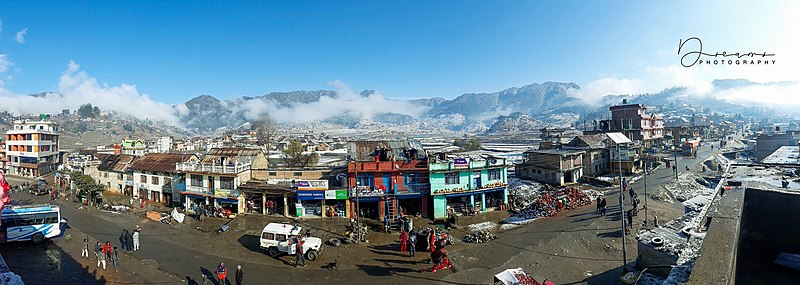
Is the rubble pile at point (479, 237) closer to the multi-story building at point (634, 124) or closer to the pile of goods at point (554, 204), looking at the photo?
the pile of goods at point (554, 204)

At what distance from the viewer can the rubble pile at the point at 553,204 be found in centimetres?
3139

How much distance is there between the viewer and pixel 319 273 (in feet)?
65.6

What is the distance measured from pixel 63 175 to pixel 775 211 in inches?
3041

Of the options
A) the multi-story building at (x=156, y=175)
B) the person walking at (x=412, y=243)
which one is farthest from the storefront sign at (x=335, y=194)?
the multi-story building at (x=156, y=175)

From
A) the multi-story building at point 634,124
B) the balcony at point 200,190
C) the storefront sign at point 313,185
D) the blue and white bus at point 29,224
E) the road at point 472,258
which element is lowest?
the road at point 472,258

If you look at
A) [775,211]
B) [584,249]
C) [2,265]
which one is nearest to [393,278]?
[584,249]

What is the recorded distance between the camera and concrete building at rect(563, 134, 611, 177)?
5078cm

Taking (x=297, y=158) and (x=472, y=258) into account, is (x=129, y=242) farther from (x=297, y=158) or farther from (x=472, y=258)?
(x=297, y=158)

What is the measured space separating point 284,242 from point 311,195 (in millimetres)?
8986

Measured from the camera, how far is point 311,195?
31.2 meters

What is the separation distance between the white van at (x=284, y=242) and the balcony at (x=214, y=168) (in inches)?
523

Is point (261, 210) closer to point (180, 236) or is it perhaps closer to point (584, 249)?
point (180, 236)

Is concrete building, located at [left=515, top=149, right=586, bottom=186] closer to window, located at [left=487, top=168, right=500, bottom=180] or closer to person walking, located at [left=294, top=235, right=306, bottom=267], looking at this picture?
window, located at [left=487, top=168, right=500, bottom=180]

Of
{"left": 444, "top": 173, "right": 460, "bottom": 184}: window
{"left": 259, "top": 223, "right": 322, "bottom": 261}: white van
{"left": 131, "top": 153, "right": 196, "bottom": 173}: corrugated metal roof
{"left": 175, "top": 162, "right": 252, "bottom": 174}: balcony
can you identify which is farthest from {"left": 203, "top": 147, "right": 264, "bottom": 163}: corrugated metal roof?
{"left": 444, "top": 173, "right": 460, "bottom": 184}: window
